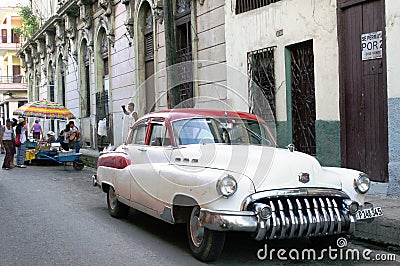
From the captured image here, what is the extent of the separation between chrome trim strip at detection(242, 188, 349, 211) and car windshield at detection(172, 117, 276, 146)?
136 centimetres

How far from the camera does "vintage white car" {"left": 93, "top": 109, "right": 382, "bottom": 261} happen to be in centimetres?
546

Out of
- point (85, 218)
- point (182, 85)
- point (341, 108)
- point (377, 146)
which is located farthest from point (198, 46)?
point (85, 218)

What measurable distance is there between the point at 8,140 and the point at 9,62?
4313 centimetres

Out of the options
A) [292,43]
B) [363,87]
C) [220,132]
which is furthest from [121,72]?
[220,132]

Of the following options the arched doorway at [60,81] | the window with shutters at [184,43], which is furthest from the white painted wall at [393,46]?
the arched doorway at [60,81]

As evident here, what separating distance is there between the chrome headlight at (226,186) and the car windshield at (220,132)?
1295 mm

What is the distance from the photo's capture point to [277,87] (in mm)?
12492

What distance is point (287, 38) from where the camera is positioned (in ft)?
39.5

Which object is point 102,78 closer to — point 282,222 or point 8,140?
point 8,140

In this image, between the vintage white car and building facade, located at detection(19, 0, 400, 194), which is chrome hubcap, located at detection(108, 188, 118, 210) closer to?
the vintage white car

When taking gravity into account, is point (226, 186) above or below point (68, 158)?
above

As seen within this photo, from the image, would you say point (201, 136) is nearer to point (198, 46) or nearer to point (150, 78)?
point (198, 46)

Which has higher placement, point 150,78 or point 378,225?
point 150,78

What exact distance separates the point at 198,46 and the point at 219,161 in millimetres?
10400
